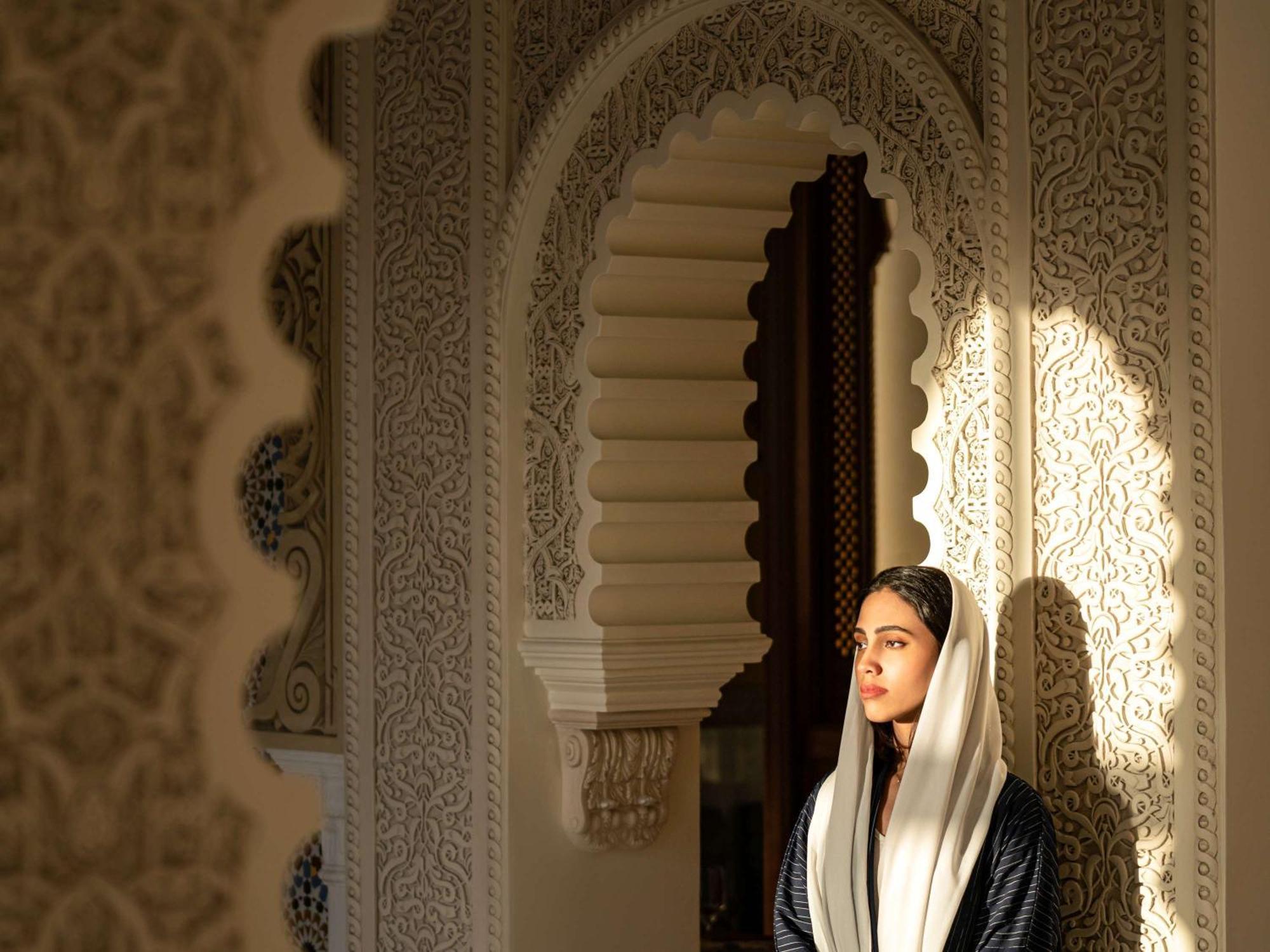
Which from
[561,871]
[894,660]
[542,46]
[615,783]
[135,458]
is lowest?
[561,871]

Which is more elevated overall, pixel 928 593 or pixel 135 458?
pixel 135 458

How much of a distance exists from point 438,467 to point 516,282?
0.44 m

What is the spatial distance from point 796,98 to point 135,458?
8.20 feet

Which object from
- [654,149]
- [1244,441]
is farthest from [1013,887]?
[654,149]

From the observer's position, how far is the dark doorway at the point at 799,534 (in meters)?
5.19

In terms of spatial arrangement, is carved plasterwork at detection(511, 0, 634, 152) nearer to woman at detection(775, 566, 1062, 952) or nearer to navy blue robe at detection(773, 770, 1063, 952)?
woman at detection(775, 566, 1062, 952)

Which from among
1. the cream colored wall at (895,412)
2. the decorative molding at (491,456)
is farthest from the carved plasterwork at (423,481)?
the cream colored wall at (895,412)

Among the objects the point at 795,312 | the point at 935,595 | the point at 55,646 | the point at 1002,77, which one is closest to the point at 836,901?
the point at 935,595

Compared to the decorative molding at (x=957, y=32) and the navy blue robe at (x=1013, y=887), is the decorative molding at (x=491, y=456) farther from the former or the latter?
the navy blue robe at (x=1013, y=887)

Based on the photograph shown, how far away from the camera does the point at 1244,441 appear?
2.52m

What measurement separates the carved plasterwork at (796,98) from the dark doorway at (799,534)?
69.3 inches

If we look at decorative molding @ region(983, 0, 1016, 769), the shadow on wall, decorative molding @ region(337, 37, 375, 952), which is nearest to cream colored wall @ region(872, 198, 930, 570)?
decorative molding @ region(337, 37, 375, 952)

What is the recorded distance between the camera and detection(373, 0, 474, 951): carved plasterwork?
365cm

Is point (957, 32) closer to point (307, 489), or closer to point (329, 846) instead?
point (307, 489)
